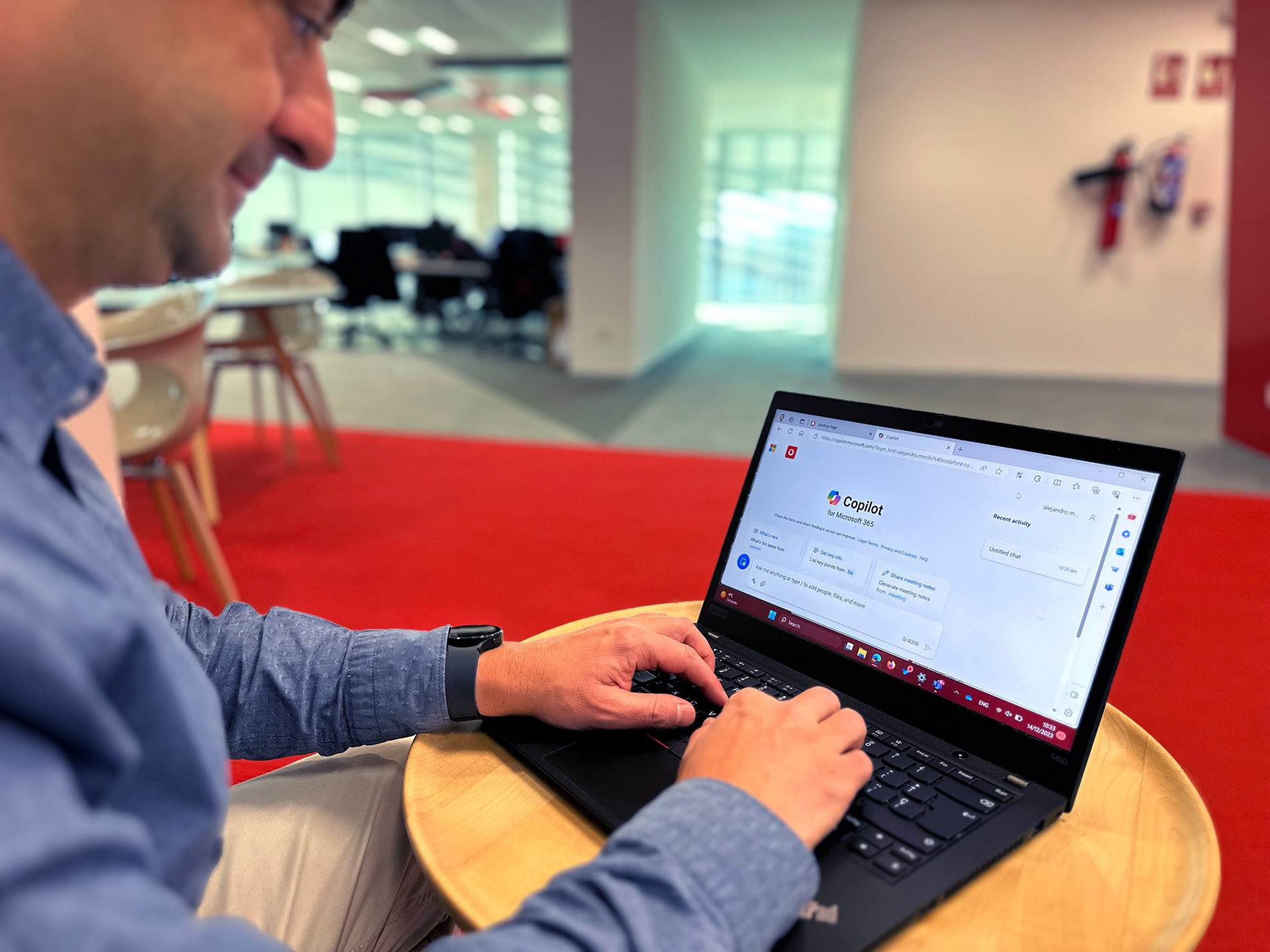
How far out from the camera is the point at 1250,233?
13.7ft

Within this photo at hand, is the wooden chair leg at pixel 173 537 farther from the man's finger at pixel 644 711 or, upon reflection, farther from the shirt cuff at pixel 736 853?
the shirt cuff at pixel 736 853

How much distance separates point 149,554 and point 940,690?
2.72 metres

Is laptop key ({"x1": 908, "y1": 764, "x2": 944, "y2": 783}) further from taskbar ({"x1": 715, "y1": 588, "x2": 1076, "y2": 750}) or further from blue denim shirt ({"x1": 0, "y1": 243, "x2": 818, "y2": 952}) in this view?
blue denim shirt ({"x1": 0, "y1": 243, "x2": 818, "y2": 952})

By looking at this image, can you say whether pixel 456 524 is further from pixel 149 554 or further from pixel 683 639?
pixel 683 639

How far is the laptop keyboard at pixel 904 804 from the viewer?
0.56 metres

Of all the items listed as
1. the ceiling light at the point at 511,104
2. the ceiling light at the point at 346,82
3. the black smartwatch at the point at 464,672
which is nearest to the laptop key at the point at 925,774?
the black smartwatch at the point at 464,672

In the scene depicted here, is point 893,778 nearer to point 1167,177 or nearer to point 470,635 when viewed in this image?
point 470,635

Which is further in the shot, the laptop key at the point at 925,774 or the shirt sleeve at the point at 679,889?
the laptop key at the point at 925,774

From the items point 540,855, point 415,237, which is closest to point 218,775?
point 540,855

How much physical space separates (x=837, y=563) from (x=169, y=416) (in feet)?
7.05

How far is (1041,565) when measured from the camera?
2.11 ft

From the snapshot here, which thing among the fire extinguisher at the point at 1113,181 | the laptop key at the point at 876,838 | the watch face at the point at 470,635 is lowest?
the laptop key at the point at 876,838

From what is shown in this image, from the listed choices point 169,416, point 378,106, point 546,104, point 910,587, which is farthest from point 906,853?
point 378,106

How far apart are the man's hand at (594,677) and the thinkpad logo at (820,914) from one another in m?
0.20
